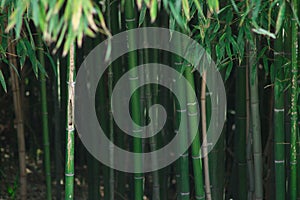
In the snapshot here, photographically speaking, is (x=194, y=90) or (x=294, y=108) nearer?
(x=294, y=108)

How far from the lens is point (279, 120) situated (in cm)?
262

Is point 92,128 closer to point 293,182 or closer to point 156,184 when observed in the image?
point 156,184

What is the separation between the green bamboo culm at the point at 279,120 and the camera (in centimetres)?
254

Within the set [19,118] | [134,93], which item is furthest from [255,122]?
[19,118]

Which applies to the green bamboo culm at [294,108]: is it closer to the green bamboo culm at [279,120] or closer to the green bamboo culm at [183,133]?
the green bamboo culm at [279,120]

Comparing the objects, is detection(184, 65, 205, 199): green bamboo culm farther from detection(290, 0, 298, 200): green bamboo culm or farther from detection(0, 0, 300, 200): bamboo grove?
detection(290, 0, 298, 200): green bamboo culm

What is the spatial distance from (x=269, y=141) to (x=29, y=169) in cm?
181

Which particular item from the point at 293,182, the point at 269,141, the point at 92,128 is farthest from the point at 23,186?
the point at 293,182

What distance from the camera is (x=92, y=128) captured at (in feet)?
11.0

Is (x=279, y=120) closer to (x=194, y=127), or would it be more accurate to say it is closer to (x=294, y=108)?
(x=294, y=108)

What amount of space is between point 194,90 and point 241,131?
0.43 m

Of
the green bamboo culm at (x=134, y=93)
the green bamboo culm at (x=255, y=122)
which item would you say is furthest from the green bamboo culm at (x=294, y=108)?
the green bamboo culm at (x=134, y=93)

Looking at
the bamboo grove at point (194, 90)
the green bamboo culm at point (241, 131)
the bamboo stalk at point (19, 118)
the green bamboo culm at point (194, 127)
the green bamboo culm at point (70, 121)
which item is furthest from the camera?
the bamboo stalk at point (19, 118)

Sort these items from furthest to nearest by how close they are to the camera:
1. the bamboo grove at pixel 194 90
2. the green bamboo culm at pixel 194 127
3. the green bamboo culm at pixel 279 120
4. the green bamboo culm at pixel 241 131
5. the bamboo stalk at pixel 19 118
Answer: the bamboo stalk at pixel 19 118
the green bamboo culm at pixel 241 131
the green bamboo culm at pixel 194 127
the green bamboo culm at pixel 279 120
the bamboo grove at pixel 194 90
